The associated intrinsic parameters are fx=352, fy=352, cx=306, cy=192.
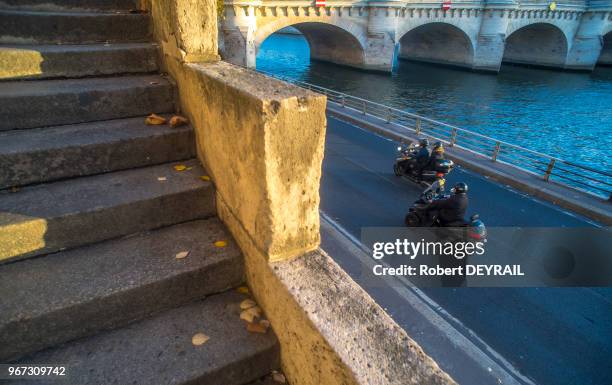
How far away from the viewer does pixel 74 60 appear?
339cm

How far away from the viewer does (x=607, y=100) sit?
31.3 meters

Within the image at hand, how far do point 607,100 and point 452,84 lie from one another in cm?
1312

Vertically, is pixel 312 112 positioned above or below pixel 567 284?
above

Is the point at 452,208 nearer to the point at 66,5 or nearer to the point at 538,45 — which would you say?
the point at 66,5

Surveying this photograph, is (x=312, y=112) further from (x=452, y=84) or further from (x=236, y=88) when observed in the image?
(x=452, y=84)

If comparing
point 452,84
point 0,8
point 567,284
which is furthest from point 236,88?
point 452,84

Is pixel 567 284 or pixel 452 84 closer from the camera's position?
pixel 567 284

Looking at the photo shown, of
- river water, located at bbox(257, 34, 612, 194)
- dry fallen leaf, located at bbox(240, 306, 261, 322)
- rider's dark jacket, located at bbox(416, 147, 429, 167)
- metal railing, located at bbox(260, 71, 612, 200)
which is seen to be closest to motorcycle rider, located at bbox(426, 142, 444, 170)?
rider's dark jacket, located at bbox(416, 147, 429, 167)

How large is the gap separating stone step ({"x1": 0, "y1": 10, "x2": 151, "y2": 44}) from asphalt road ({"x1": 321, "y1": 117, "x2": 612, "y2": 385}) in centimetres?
479

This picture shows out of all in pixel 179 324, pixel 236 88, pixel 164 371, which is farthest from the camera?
pixel 179 324

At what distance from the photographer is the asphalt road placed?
4766mm

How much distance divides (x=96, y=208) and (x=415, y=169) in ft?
29.2

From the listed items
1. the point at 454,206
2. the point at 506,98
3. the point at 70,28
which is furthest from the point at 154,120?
the point at 506,98

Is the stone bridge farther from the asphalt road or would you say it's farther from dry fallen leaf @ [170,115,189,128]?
dry fallen leaf @ [170,115,189,128]
